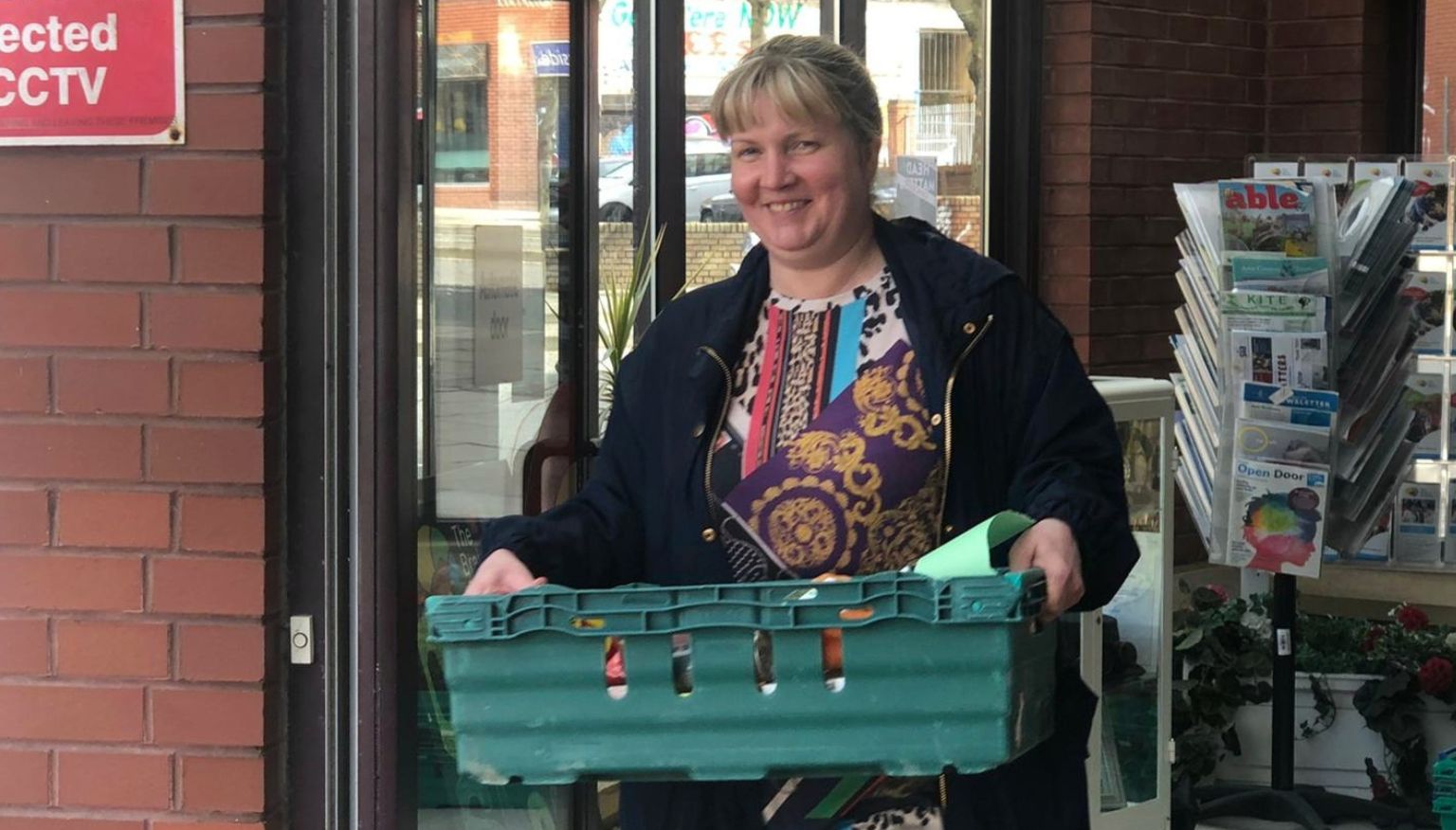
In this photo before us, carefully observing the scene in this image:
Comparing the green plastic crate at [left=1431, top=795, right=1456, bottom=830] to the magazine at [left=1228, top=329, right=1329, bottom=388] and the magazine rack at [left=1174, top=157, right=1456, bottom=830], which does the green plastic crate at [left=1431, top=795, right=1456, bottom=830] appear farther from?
the magazine at [left=1228, top=329, right=1329, bottom=388]

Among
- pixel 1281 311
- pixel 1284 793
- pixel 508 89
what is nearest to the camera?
pixel 508 89

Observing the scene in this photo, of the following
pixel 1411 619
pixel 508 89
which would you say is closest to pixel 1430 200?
pixel 1411 619

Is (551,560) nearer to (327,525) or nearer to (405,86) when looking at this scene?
(327,525)

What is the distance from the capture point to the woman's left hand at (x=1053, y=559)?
2227 millimetres

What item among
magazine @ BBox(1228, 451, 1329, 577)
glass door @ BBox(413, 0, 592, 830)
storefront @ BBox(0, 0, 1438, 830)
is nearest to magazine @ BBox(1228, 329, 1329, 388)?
magazine @ BBox(1228, 451, 1329, 577)

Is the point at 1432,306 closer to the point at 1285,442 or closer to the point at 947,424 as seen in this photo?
the point at 1285,442

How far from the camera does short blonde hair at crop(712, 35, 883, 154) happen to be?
248 centimetres

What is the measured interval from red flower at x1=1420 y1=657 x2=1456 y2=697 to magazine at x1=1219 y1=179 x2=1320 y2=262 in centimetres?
124

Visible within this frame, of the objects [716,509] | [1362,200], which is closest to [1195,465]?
[1362,200]

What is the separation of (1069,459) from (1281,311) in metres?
3.00

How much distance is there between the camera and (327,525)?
3.22m

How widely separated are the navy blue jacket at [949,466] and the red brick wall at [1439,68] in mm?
6035

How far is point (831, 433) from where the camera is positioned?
2.43 metres

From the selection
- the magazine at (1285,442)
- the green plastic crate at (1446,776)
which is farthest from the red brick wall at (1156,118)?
the green plastic crate at (1446,776)
